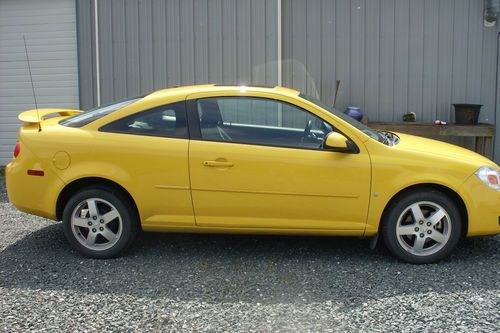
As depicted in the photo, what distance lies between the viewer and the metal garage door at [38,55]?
385 inches

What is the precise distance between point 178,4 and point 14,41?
313cm

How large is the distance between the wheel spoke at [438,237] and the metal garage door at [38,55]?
7.00m

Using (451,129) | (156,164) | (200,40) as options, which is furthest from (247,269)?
(200,40)

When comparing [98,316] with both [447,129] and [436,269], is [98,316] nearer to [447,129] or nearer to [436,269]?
[436,269]

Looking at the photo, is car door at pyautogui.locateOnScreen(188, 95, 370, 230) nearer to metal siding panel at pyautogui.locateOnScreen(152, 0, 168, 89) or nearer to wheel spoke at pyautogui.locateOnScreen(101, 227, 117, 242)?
wheel spoke at pyautogui.locateOnScreen(101, 227, 117, 242)

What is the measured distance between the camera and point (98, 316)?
3.85 meters

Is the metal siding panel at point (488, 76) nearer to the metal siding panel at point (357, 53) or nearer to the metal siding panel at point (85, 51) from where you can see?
the metal siding panel at point (357, 53)

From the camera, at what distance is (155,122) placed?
4941 millimetres

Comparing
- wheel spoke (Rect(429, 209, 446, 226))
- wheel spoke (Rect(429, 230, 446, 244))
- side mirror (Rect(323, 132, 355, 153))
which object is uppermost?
side mirror (Rect(323, 132, 355, 153))

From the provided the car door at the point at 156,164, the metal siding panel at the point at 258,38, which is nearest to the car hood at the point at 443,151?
the car door at the point at 156,164

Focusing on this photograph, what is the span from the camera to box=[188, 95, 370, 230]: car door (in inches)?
185

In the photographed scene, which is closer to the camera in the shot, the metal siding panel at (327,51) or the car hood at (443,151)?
the car hood at (443,151)

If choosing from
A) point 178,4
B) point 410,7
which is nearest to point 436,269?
point 410,7

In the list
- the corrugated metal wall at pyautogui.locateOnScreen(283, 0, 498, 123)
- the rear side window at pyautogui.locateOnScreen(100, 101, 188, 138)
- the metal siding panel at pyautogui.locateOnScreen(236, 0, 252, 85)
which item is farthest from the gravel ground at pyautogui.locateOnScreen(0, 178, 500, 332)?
the metal siding panel at pyautogui.locateOnScreen(236, 0, 252, 85)
